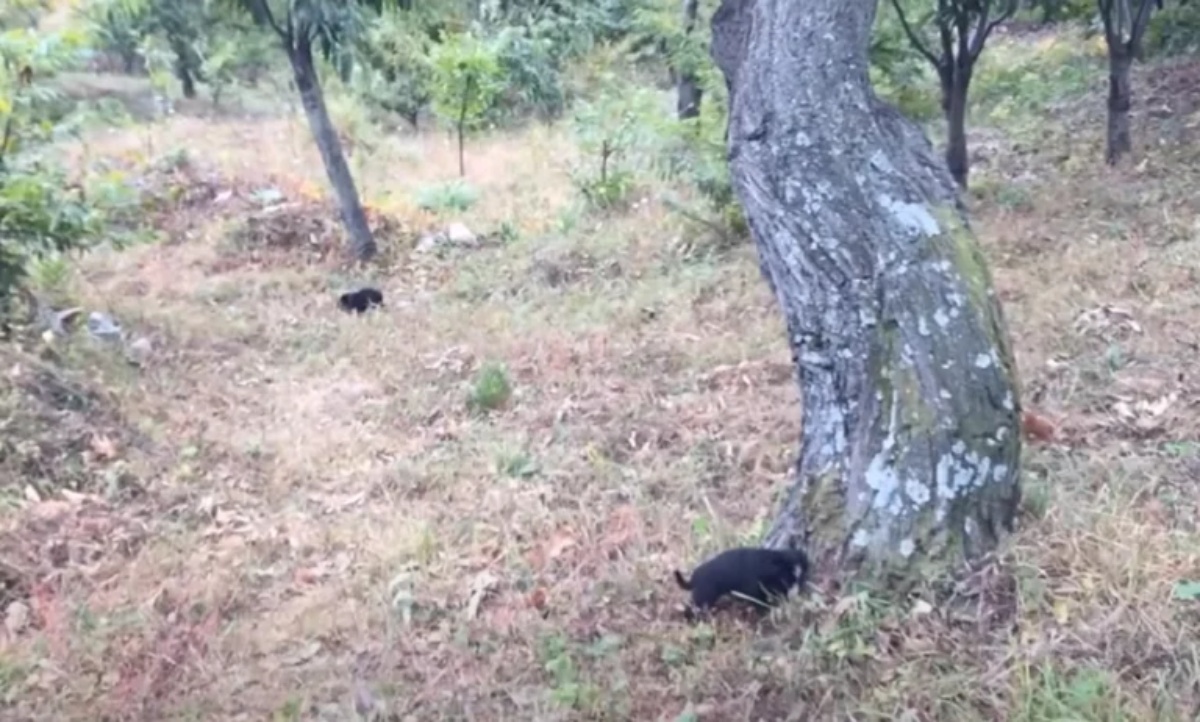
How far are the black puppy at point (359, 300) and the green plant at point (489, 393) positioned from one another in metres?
3.20

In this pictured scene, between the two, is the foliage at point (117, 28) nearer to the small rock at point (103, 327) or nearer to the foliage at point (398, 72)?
the small rock at point (103, 327)

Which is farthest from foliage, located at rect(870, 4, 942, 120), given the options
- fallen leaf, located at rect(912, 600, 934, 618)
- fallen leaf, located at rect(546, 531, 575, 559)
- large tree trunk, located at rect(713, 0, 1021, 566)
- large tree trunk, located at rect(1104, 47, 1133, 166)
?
fallen leaf, located at rect(912, 600, 934, 618)

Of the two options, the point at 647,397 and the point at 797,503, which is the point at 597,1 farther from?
the point at 797,503

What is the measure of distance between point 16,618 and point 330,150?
747 centimetres

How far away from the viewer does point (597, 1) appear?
2108 centimetres

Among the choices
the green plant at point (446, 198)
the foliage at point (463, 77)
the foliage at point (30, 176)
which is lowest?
the green plant at point (446, 198)

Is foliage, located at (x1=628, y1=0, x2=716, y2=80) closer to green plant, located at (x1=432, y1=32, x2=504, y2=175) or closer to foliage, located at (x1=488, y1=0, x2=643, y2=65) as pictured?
green plant, located at (x1=432, y1=32, x2=504, y2=175)

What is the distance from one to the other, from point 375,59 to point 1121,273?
46.6 ft

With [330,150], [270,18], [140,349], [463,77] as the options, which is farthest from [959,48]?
[140,349]

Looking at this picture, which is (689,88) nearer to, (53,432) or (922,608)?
(53,432)

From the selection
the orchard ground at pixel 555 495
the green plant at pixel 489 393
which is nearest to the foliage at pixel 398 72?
the orchard ground at pixel 555 495

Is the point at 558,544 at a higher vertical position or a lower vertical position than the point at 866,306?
lower

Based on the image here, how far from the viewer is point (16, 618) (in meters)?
4.51

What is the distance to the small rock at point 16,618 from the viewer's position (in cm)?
444
